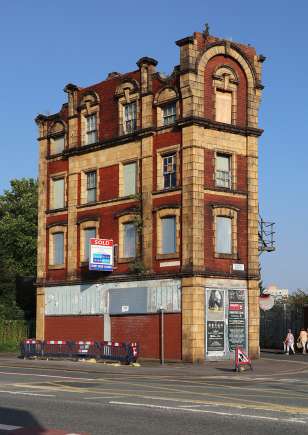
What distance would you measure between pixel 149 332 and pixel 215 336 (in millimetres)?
3603

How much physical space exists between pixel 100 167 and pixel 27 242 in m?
23.4

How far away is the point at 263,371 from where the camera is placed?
31625mm

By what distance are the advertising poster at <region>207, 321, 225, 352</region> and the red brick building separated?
0.16 ft

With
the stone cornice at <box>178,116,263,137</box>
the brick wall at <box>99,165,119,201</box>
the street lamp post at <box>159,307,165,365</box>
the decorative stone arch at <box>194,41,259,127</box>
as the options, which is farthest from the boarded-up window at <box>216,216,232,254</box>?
the brick wall at <box>99,165,119,201</box>

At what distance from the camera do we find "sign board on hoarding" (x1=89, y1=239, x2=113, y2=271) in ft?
132

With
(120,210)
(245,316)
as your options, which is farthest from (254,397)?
(120,210)

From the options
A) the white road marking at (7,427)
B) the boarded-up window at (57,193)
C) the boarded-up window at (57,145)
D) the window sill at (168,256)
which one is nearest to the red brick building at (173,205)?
the window sill at (168,256)

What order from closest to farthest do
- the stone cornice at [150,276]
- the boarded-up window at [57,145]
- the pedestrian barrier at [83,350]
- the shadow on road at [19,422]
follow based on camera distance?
the shadow on road at [19,422], the pedestrian barrier at [83,350], the stone cornice at [150,276], the boarded-up window at [57,145]

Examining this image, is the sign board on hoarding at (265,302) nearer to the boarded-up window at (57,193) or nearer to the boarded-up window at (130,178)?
the boarded-up window at (130,178)

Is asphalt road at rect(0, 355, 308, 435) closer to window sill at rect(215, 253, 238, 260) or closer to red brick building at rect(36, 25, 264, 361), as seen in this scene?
red brick building at rect(36, 25, 264, 361)

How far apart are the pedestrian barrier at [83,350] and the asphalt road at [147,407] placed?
9.43m

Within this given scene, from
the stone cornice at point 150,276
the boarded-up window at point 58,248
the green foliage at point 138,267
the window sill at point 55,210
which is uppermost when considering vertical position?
the window sill at point 55,210

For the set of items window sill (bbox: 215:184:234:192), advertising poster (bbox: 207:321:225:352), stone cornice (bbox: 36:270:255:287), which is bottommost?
advertising poster (bbox: 207:321:225:352)

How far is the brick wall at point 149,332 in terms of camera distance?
3741cm
